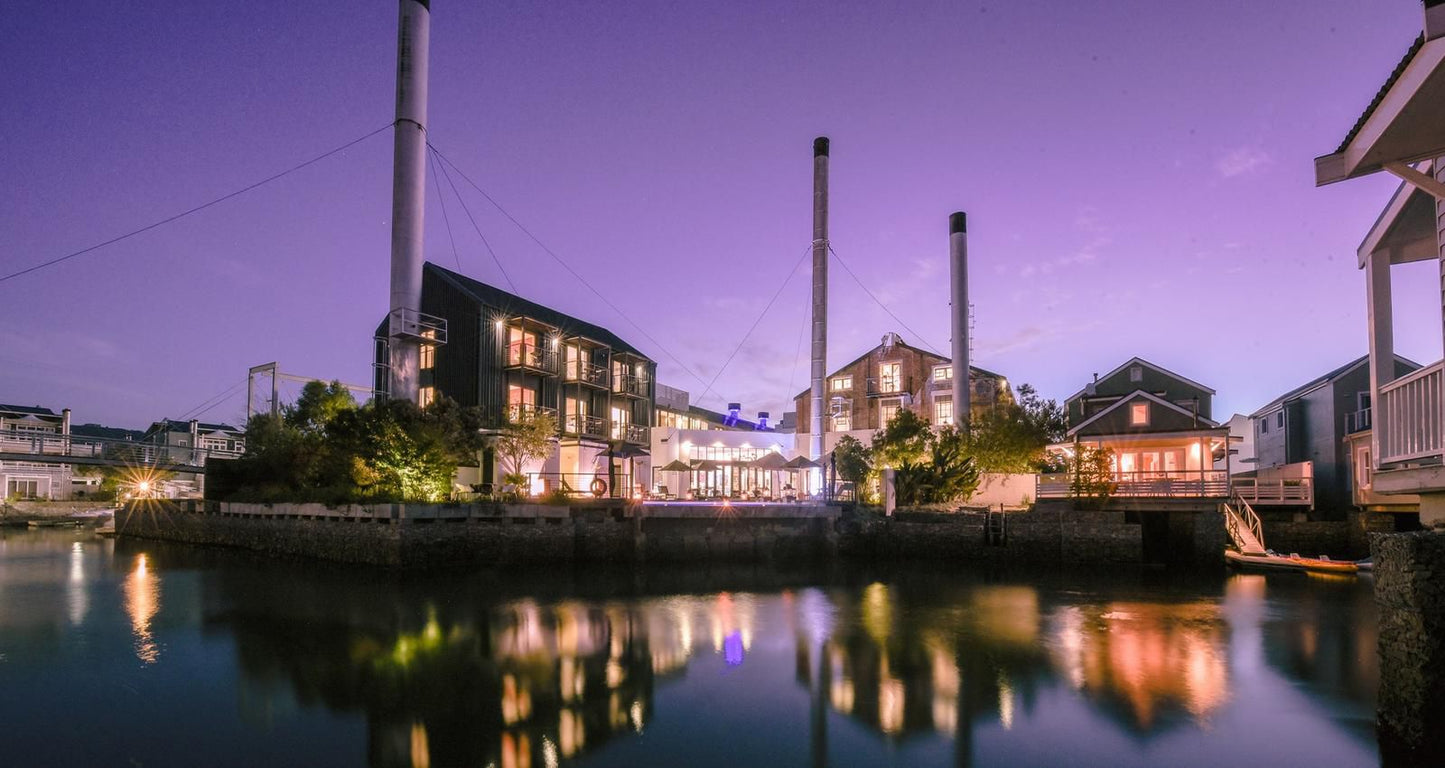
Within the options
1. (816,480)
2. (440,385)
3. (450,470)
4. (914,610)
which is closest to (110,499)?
(440,385)

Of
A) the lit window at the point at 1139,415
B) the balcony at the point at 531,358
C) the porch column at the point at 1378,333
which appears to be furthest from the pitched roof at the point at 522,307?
the porch column at the point at 1378,333

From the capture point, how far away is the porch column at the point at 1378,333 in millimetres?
8805

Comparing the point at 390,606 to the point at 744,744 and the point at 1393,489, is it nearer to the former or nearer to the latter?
the point at 744,744

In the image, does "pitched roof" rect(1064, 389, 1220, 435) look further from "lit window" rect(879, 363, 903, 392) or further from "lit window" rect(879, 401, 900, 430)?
"lit window" rect(879, 363, 903, 392)

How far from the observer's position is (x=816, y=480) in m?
45.1

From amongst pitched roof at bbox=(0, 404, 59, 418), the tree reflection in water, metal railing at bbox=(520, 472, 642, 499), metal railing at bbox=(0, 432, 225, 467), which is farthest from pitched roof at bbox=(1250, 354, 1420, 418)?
pitched roof at bbox=(0, 404, 59, 418)

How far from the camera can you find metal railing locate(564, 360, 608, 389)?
42.7 meters

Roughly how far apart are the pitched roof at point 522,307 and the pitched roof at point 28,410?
52.8 m

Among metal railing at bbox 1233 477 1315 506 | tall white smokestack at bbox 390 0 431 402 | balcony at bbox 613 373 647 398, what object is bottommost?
metal railing at bbox 1233 477 1315 506

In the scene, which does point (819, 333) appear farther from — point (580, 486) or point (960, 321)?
point (580, 486)

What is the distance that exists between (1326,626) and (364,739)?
2050 centimetres

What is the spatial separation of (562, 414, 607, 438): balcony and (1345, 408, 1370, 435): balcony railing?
117ft

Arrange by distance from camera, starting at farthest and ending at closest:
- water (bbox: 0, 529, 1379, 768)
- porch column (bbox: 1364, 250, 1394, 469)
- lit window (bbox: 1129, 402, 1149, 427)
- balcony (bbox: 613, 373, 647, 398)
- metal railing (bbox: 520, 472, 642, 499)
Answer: balcony (bbox: 613, 373, 647, 398), lit window (bbox: 1129, 402, 1149, 427), metal railing (bbox: 520, 472, 642, 499), water (bbox: 0, 529, 1379, 768), porch column (bbox: 1364, 250, 1394, 469)

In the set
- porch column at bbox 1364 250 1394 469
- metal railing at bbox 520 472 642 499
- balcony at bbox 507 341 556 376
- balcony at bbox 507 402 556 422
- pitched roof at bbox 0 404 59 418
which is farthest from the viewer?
pitched roof at bbox 0 404 59 418
